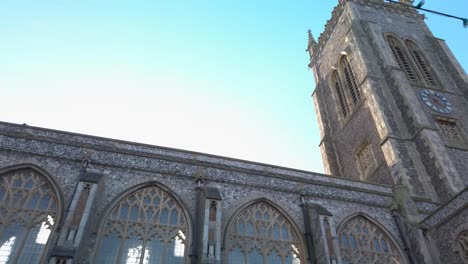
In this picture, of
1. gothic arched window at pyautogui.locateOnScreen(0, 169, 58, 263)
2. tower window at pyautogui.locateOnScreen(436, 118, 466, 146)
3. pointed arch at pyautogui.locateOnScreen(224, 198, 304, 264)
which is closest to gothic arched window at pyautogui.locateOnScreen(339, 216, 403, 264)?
pointed arch at pyautogui.locateOnScreen(224, 198, 304, 264)

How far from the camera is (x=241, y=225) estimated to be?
1523cm

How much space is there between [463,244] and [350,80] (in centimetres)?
1654

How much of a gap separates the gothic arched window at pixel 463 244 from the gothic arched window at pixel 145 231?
10689mm

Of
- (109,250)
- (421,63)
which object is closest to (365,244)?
(109,250)

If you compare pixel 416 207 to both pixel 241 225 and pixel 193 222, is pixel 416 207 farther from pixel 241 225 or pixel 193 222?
pixel 193 222

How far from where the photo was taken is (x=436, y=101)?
24.6 m

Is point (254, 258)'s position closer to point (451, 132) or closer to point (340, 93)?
point (451, 132)

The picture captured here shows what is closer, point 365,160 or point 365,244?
point 365,244

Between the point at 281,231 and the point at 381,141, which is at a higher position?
the point at 381,141

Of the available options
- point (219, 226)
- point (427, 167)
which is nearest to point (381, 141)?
point (427, 167)

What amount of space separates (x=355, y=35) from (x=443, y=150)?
11.6 meters

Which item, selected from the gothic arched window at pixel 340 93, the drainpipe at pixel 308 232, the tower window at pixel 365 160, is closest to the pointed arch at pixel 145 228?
the drainpipe at pixel 308 232

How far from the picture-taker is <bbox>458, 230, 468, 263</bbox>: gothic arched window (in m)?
14.5

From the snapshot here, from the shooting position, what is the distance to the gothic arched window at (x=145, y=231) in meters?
13.3
